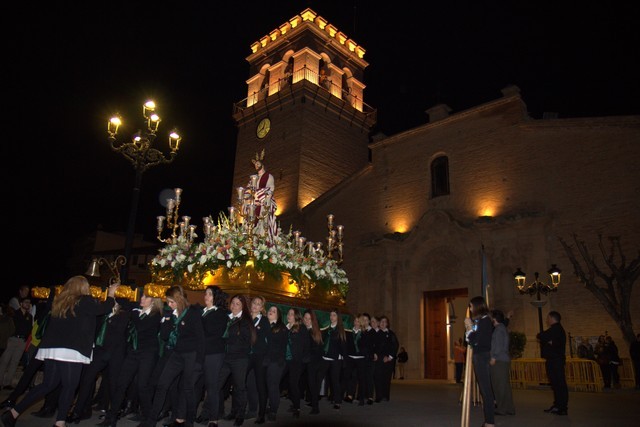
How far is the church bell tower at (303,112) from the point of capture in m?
27.9

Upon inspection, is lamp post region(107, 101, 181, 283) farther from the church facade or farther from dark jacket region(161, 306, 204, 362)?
the church facade

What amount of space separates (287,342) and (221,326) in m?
1.70

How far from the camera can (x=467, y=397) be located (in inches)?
235

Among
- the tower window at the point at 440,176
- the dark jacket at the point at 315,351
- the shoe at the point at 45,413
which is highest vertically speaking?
the tower window at the point at 440,176

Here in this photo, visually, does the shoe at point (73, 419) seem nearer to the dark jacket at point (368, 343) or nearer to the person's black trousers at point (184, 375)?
the person's black trousers at point (184, 375)

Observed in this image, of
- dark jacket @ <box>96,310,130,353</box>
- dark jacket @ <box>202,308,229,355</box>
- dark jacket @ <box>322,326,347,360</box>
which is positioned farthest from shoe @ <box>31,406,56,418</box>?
dark jacket @ <box>322,326,347,360</box>

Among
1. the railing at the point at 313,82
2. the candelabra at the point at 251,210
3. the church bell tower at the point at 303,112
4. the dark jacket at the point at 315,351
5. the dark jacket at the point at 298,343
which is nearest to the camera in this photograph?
the dark jacket at the point at 298,343

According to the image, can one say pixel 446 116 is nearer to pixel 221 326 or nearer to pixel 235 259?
pixel 235 259

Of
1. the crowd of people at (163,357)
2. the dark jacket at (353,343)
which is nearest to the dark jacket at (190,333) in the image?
the crowd of people at (163,357)

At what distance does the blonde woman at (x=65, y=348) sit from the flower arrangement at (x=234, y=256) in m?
4.11

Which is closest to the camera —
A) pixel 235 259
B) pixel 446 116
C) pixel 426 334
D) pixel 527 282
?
pixel 235 259

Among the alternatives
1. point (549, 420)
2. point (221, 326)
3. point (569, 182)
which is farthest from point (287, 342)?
point (569, 182)

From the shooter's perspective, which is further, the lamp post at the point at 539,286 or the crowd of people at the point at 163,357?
the lamp post at the point at 539,286

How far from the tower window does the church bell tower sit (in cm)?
717
